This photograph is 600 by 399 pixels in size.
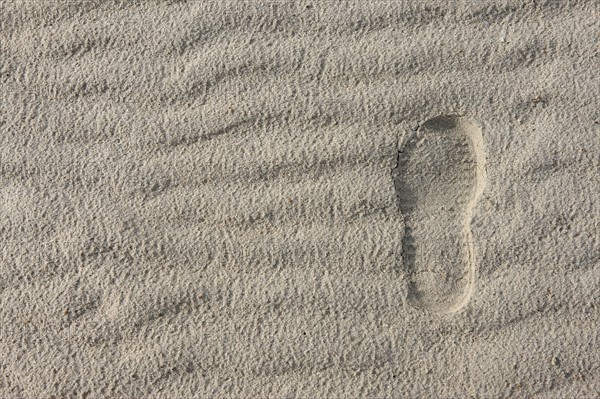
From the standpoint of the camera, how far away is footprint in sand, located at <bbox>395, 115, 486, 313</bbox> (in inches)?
48.1

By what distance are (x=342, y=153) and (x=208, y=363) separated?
1.47 feet

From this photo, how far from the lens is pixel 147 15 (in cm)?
134

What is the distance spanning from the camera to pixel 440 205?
1251 mm

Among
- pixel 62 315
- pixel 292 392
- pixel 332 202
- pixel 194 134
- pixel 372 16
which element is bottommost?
pixel 292 392

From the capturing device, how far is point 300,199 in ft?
4.09

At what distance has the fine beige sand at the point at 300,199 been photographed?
3.91 feet

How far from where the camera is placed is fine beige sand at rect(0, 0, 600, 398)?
119 cm

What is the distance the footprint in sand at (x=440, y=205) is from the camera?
1.22m

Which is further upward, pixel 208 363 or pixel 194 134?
pixel 194 134

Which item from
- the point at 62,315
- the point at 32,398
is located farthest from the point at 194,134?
the point at 32,398

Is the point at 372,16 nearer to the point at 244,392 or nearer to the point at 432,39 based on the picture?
the point at 432,39

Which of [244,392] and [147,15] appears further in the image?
[147,15]

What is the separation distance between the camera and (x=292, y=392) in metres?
1.18

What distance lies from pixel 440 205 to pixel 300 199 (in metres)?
0.26
